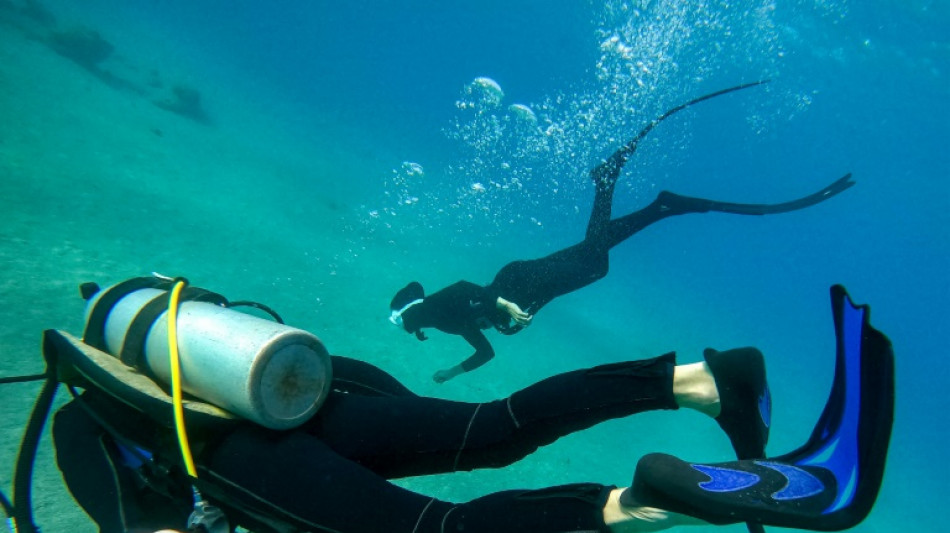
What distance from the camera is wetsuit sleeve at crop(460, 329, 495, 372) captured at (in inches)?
247

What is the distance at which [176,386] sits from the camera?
5.65ft

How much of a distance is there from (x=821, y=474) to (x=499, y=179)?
69089mm

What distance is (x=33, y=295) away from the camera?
644 cm

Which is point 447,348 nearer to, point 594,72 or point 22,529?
point 22,529

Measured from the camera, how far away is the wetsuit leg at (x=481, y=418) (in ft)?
6.67

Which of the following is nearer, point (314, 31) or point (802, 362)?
point (802, 362)

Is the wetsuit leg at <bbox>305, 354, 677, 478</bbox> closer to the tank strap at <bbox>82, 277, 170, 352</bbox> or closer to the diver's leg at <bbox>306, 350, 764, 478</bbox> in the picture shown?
the diver's leg at <bbox>306, 350, 764, 478</bbox>

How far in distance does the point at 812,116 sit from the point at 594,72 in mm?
37638

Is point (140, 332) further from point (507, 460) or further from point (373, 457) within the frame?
point (507, 460)

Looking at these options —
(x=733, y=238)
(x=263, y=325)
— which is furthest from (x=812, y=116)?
(x=263, y=325)

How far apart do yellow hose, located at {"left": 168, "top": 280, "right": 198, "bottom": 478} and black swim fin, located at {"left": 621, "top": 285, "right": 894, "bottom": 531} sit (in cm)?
149

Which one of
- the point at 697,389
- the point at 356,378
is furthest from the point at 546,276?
the point at 697,389

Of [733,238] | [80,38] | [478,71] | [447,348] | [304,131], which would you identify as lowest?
[447,348]

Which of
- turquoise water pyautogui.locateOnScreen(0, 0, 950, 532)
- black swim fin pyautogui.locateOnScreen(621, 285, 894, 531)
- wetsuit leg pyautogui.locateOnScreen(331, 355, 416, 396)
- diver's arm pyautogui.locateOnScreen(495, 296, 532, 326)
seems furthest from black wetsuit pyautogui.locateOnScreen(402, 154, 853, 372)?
black swim fin pyautogui.locateOnScreen(621, 285, 894, 531)
